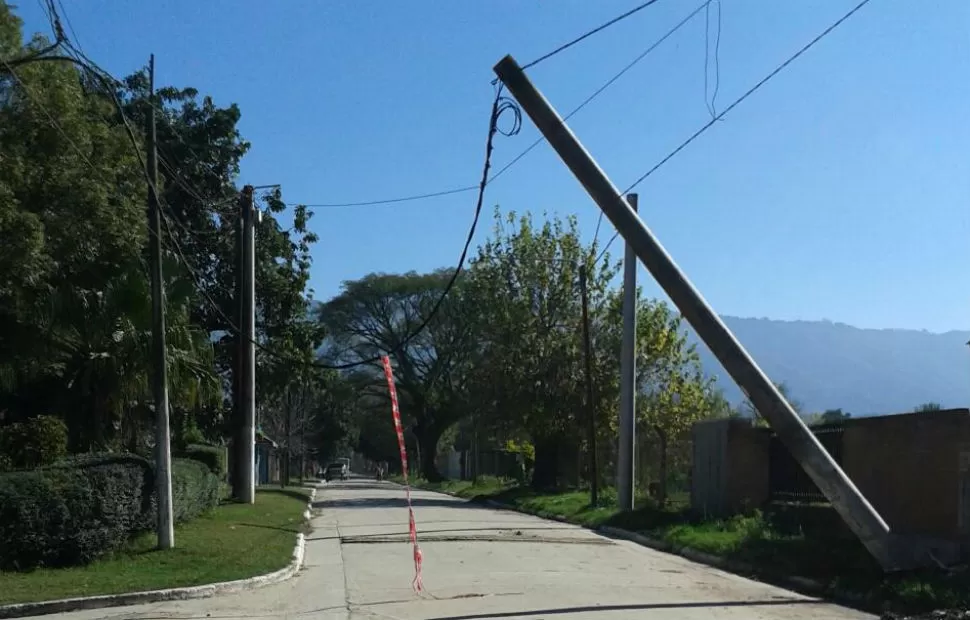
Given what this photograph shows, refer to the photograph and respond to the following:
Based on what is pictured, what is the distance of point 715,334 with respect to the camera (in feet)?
46.4

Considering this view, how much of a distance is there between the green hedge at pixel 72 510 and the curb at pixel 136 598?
7.88ft

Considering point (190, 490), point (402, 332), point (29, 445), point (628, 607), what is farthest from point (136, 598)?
point (402, 332)

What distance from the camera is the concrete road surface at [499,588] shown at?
11.5 m

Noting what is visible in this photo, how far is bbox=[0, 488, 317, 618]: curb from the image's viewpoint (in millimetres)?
11281

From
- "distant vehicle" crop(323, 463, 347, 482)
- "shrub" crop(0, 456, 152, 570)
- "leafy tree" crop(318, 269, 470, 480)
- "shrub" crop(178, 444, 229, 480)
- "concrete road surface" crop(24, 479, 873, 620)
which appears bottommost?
"distant vehicle" crop(323, 463, 347, 482)

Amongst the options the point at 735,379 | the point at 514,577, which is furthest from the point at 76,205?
the point at 735,379

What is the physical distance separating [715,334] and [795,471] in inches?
275

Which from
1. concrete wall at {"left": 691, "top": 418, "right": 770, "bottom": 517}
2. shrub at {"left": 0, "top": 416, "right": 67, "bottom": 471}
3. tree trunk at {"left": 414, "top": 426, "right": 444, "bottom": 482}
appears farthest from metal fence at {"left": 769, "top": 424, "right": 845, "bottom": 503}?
tree trunk at {"left": 414, "top": 426, "right": 444, "bottom": 482}

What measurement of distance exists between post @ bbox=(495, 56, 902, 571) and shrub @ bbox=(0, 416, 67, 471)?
9.40 metres

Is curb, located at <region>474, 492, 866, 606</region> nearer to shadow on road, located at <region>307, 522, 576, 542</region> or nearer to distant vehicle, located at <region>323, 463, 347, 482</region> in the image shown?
shadow on road, located at <region>307, 522, 576, 542</region>

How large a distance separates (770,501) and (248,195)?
16.5m

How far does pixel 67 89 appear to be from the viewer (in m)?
17.0

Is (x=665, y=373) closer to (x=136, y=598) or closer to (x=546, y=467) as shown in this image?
(x=546, y=467)

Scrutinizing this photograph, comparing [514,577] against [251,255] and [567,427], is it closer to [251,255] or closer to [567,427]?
[251,255]
